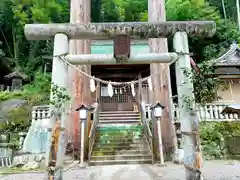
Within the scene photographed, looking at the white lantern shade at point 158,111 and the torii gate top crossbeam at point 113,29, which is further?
the white lantern shade at point 158,111

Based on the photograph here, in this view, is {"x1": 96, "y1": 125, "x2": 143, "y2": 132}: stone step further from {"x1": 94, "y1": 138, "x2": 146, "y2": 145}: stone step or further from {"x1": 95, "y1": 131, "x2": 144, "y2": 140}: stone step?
{"x1": 94, "y1": 138, "x2": 146, "y2": 145}: stone step

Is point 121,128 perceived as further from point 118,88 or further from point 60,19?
point 60,19

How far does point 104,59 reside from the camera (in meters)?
4.45

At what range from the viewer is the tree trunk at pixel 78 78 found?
8.00 metres

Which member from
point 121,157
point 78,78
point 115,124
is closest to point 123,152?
point 121,157

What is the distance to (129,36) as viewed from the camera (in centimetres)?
446

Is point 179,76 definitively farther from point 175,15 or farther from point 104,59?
point 175,15

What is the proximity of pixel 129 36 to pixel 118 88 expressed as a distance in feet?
27.3

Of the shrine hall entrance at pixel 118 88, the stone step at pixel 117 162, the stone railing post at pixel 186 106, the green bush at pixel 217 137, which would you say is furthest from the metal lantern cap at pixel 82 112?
the shrine hall entrance at pixel 118 88

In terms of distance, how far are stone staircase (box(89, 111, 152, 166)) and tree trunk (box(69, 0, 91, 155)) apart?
0.97 meters

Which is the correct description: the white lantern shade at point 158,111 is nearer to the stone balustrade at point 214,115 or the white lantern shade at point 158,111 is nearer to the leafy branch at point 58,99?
the stone balustrade at point 214,115

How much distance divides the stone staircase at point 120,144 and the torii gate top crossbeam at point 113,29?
4.42 meters

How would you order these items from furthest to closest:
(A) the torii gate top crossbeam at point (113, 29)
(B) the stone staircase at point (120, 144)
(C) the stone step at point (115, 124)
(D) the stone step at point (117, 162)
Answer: (C) the stone step at point (115, 124), (B) the stone staircase at point (120, 144), (D) the stone step at point (117, 162), (A) the torii gate top crossbeam at point (113, 29)

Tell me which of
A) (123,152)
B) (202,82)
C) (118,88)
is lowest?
(123,152)
